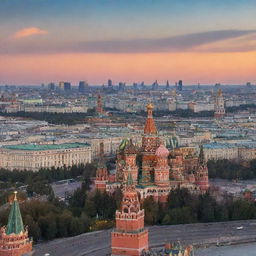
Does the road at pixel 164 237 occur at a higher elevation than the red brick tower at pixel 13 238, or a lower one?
lower

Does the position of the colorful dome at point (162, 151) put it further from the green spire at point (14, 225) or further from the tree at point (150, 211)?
the green spire at point (14, 225)

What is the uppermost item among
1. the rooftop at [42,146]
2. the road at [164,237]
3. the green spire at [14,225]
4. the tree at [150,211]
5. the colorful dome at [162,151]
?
the colorful dome at [162,151]

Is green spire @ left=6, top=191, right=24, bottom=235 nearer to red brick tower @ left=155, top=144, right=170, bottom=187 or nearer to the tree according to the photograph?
the tree

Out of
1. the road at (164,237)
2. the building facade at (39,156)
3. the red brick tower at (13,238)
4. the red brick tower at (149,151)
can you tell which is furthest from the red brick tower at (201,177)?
the building facade at (39,156)

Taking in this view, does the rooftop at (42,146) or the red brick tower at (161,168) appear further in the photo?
the rooftop at (42,146)

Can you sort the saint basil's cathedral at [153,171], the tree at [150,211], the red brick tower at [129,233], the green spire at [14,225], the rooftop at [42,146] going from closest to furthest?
the green spire at [14,225] < the red brick tower at [129,233] < the tree at [150,211] < the saint basil's cathedral at [153,171] < the rooftop at [42,146]

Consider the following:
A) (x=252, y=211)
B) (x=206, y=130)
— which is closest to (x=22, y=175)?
(x=252, y=211)

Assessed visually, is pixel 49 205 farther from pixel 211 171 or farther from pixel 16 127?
pixel 16 127

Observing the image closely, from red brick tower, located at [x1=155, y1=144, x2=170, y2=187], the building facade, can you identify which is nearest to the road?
red brick tower, located at [x1=155, y1=144, x2=170, y2=187]

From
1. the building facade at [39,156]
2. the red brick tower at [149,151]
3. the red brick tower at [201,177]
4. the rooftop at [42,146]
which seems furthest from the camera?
the rooftop at [42,146]
